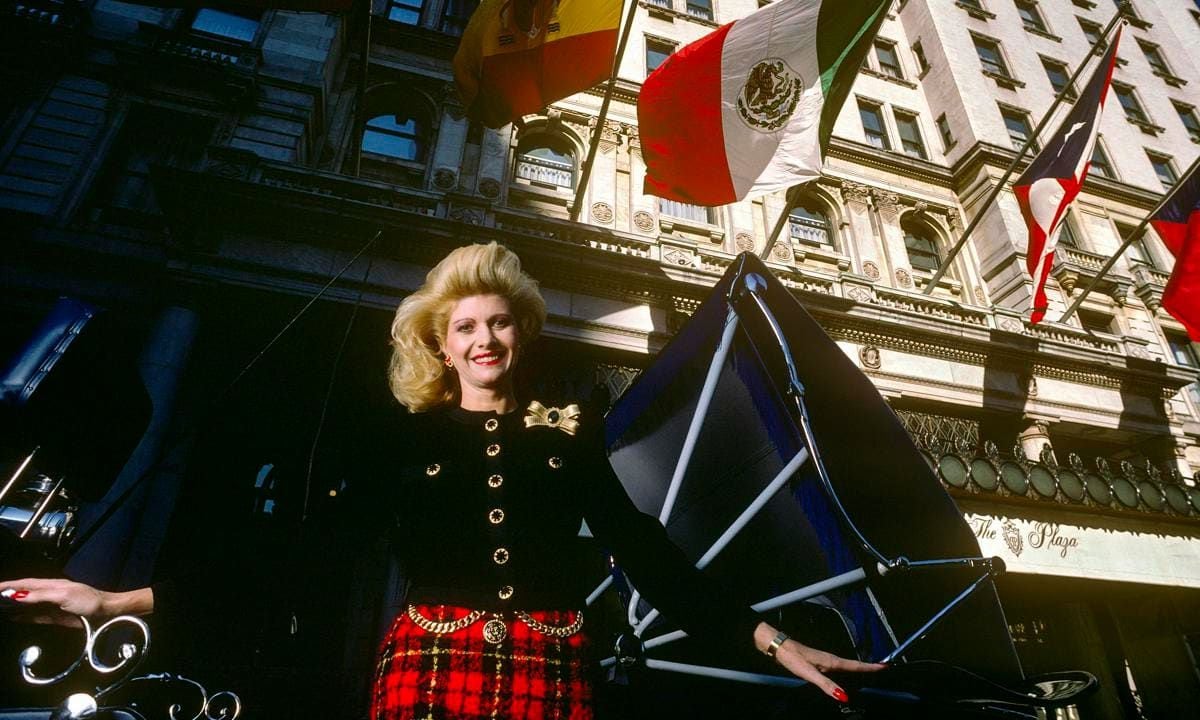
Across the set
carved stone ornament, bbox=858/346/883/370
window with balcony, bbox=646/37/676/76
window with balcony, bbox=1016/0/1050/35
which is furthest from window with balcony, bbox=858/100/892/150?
window with balcony, bbox=1016/0/1050/35

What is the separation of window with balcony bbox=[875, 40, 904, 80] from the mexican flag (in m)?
19.0

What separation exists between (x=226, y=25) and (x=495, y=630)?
57.9 feet

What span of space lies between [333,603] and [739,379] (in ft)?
23.1

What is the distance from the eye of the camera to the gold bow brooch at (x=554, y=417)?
2.15 meters

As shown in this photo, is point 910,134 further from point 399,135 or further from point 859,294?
point 399,135

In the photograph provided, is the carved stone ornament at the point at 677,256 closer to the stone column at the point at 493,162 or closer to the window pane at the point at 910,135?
the stone column at the point at 493,162

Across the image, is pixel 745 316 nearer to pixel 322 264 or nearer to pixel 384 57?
pixel 322 264

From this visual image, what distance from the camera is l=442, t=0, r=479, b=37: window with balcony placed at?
15.3 metres

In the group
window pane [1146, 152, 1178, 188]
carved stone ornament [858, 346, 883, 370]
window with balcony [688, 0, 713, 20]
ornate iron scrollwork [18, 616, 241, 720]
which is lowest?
ornate iron scrollwork [18, 616, 241, 720]

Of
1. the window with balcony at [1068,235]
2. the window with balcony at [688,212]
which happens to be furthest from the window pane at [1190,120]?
the window with balcony at [688,212]

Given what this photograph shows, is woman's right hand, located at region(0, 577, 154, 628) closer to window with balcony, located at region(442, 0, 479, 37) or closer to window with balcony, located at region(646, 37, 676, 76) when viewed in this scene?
window with balcony, located at region(442, 0, 479, 37)

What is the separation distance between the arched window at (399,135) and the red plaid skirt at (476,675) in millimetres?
13688

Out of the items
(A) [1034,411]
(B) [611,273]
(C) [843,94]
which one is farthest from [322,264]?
(A) [1034,411]

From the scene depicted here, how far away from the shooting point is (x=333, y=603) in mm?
7281
